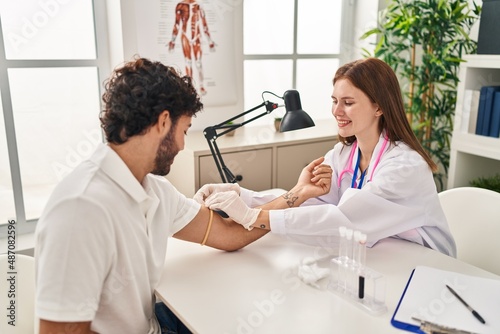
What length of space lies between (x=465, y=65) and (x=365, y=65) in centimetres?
124

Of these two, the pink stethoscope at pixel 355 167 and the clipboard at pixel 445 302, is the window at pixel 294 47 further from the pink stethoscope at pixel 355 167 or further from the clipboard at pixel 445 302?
the clipboard at pixel 445 302

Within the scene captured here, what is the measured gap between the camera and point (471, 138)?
8.97 feet

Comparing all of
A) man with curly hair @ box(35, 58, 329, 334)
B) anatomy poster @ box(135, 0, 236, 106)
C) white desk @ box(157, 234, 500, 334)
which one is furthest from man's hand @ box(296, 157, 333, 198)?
anatomy poster @ box(135, 0, 236, 106)

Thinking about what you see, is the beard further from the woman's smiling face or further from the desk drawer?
the desk drawer

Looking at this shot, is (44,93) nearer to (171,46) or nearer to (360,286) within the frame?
(171,46)

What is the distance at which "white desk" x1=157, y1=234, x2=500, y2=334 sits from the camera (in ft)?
3.73

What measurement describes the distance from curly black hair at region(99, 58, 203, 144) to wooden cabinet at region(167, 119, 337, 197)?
1170mm

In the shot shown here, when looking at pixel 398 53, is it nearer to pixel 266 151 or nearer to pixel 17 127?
pixel 266 151

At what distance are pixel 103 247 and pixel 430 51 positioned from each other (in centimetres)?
276

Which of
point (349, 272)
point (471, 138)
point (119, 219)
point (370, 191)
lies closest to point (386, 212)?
point (370, 191)

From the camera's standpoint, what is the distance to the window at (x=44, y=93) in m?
2.38

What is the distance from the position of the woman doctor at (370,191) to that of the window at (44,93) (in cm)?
128

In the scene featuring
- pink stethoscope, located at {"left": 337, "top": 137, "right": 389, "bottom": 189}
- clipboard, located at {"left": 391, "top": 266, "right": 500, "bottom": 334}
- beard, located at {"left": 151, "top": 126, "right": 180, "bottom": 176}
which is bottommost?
clipboard, located at {"left": 391, "top": 266, "right": 500, "bottom": 334}

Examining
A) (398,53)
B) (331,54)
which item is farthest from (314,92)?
(398,53)
